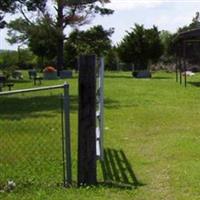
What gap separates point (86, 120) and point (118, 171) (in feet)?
4.22

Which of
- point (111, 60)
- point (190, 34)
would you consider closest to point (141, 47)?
point (111, 60)

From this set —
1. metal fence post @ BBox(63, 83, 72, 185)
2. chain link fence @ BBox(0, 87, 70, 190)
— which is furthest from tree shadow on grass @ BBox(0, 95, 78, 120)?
metal fence post @ BBox(63, 83, 72, 185)

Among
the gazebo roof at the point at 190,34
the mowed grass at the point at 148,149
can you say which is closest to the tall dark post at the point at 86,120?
the mowed grass at the point at 148,149

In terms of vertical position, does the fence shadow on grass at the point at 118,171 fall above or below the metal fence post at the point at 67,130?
below

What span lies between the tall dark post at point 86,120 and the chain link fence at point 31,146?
0.47m

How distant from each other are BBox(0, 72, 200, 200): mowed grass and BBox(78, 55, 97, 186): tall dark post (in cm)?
25

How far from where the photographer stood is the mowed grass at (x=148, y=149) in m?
7.32

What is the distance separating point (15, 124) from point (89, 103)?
6601 millimetres

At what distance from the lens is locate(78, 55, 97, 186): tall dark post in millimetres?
7586

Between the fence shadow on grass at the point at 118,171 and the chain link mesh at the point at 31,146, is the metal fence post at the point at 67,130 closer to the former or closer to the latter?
the chain link mesh at the point at 31,146

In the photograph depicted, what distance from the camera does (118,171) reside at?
339 inches

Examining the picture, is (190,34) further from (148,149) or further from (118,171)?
(118,171)

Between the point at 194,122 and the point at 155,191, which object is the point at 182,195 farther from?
the point at 194,122

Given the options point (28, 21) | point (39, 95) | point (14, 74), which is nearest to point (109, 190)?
point (39, 95)
